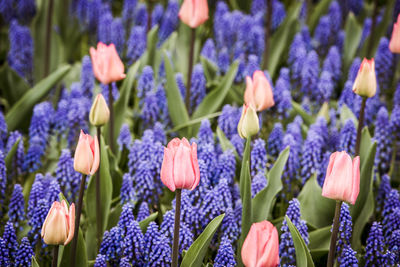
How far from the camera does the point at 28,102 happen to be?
10.7 feet

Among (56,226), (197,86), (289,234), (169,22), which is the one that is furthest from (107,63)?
(169,22)

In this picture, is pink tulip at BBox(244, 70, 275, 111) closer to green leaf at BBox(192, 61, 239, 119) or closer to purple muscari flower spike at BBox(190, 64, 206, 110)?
green leaf at BBox(192, 61, 239, 119)

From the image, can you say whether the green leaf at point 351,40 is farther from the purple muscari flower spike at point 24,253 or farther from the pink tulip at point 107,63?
the purple muscari flower spike at point 24,253

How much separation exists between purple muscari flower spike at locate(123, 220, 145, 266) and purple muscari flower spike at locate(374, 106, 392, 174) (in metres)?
1.30

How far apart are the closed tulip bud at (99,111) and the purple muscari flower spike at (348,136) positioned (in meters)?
1.18

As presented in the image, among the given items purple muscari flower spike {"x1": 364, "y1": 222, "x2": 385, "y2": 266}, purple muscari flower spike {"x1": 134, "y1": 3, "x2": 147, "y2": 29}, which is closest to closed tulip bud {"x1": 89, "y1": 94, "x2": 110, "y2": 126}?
purple muscari flower spike {"x1": 364, "y1": 222, "x2": 385, "y2": 266}

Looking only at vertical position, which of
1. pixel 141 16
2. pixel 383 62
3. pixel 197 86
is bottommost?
pixel 197 86

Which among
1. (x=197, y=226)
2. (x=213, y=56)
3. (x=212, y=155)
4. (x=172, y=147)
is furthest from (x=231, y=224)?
(x=213, y=56)

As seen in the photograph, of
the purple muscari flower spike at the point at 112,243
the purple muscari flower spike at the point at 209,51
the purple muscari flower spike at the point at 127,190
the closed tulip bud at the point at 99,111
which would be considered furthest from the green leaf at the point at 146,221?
the purple muscari flower spike at the point at 209,51

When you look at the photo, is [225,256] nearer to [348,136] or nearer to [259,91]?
[259,91]

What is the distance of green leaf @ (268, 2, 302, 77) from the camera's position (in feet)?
13.1

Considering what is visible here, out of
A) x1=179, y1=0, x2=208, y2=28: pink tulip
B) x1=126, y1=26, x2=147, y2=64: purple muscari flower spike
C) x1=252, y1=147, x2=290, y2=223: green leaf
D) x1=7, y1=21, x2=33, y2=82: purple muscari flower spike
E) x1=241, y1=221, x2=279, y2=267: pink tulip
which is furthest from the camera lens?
x1=7, y1=21, x2=33, y2=82: purple muscari flower spike

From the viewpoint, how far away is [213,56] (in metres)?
3.76

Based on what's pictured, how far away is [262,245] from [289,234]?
21.3 inches
